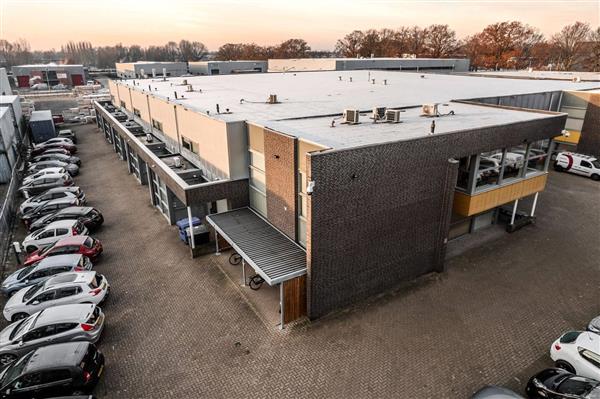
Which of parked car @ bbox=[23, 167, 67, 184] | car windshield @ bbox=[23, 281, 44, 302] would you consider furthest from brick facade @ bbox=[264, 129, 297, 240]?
parked car @ bbox=[23, 167, 67, 184]

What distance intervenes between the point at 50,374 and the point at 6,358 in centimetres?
251

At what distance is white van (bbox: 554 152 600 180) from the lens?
85.6 feet

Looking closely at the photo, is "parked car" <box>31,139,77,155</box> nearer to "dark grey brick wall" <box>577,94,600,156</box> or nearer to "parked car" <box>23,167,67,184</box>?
"parked car" <box>23,167,67,184</box>

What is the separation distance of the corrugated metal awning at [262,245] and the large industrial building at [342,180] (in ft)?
0.19

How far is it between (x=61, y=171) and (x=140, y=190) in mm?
5842

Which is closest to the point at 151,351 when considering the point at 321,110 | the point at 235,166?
the point at 235,166

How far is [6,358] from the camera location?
10805 millimetres

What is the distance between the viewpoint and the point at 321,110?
18.8 m

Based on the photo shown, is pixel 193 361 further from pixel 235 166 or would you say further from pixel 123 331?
pixel 235 166

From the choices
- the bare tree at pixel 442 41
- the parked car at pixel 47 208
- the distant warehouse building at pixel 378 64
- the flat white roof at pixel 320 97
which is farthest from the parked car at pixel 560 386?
the bare tree at pixel 442 41

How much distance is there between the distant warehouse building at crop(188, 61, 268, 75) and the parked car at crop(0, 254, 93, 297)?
54.0 m

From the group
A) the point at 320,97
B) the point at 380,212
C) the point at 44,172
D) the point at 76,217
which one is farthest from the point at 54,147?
the point at 380,212

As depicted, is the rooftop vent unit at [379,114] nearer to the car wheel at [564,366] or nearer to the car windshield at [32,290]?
the car wheel at [564,366]

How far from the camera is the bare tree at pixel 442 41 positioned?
8410 centimetres
